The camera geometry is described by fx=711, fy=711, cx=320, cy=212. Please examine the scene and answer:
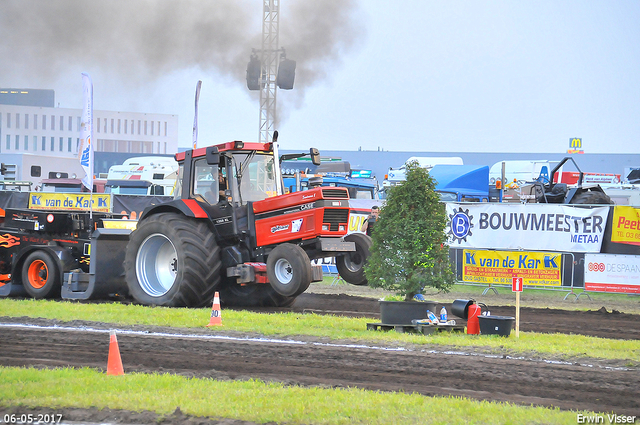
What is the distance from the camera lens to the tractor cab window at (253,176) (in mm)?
12898

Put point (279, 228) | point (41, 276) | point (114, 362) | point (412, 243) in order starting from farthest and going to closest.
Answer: point (41, 276), point (279, 228), point (412, 243), point (114, 362)

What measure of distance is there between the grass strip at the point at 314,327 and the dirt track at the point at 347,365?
17.5 inches

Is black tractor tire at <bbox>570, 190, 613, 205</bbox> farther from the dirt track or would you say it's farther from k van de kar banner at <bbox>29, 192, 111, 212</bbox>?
k van de kar banner at <bbox>29, 192, 111, 212</bbox>

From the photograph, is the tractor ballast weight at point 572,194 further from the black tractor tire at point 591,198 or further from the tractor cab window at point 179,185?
the tractor cab window at point 179,185

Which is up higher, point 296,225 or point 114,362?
point 296,225

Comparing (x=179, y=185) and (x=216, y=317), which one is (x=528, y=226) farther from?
(x=216, y=317)

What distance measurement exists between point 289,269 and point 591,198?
13.8 meters

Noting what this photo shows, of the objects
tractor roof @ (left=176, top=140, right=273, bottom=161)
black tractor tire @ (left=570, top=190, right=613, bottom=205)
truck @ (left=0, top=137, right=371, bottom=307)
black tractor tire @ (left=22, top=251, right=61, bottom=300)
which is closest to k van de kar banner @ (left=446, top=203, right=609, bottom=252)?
black tractor tire @ (left=570, top=190, right=613, bottom=205)

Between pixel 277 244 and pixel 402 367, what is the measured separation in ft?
17.6

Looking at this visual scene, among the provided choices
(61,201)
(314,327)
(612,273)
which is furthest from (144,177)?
(314,327)

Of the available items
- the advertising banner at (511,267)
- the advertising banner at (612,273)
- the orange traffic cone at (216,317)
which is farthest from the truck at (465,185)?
the orange traffic cone at (216,317)

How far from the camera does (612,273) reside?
669 inches

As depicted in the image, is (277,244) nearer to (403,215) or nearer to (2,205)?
(403,215)

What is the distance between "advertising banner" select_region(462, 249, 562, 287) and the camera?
17.8m
